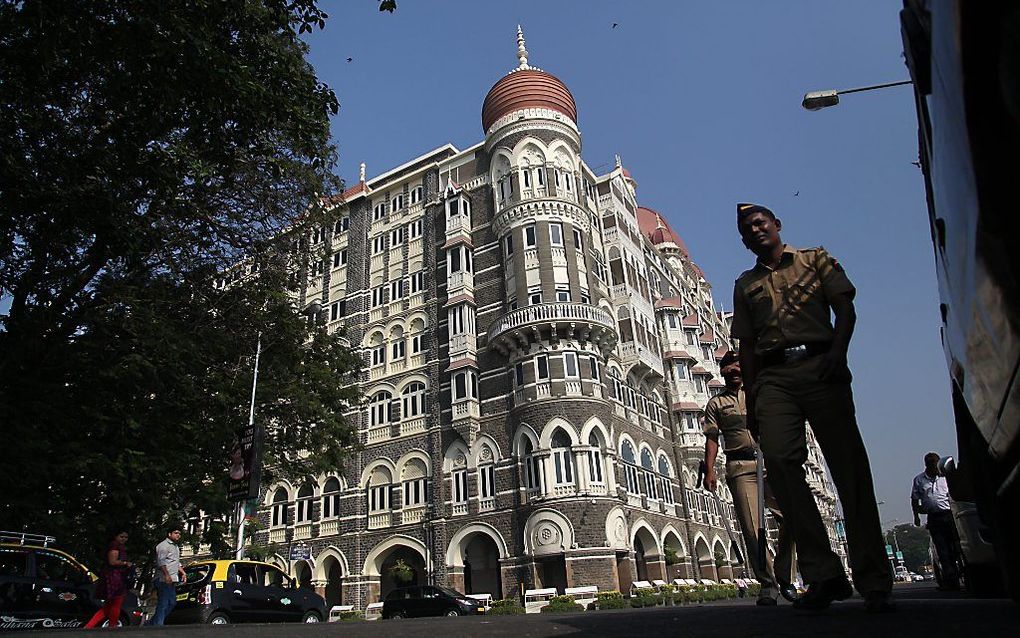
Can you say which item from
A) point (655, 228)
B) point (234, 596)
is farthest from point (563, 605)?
point (655, 228)

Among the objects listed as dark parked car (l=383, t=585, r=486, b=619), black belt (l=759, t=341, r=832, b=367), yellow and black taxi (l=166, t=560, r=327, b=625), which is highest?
black belt (l=759, t=341, r=832, b=367)

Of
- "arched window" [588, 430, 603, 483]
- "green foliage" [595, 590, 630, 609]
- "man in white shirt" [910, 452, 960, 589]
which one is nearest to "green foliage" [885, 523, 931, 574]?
"arched window" [588, 430, 603, 483]

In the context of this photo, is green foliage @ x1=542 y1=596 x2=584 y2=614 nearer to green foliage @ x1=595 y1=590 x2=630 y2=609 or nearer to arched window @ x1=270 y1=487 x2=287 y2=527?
green foliage @ x1=595 y1=590 x2=630 y2=609

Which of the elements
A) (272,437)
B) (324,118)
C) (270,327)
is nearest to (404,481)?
(272,437)

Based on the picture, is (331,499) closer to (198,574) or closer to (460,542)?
(460,542)

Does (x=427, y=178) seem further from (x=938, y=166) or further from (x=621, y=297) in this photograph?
(x=938, y=166)

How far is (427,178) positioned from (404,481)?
51.2 ft

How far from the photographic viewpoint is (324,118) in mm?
10227

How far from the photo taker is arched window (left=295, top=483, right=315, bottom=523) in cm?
A: 3375

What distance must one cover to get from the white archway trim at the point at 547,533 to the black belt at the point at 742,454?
64.8 feet

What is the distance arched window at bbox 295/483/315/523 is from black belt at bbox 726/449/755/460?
29.7 meters

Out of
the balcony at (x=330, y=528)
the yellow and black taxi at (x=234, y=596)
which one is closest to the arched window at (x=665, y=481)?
the balcony at (x=330, y=528)

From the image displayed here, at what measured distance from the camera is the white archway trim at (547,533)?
26.0m

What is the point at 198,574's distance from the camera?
48.9ft
